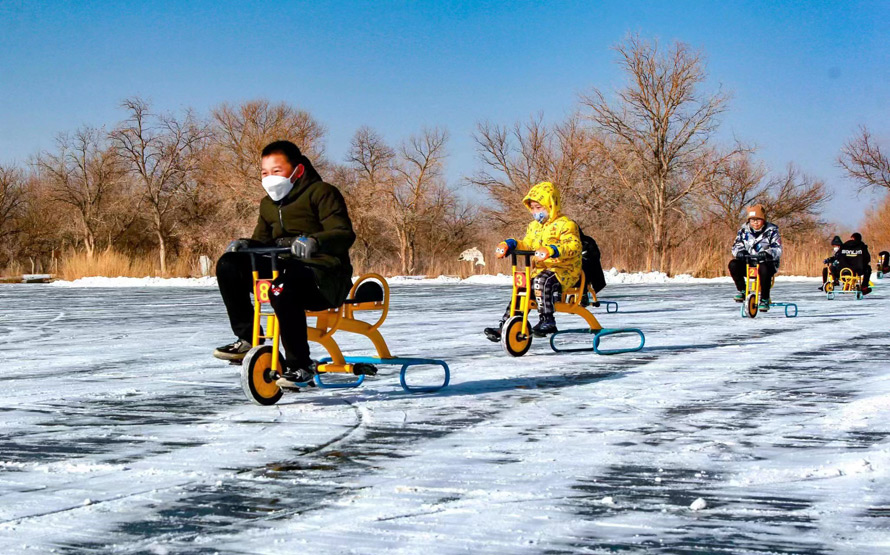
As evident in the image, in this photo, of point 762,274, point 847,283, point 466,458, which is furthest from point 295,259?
point 847,283

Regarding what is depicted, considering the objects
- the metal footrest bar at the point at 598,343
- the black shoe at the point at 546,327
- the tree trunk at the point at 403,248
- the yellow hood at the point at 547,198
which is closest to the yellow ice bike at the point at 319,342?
the black shoe at the point at 546,327

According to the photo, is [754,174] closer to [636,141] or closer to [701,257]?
[636,141]

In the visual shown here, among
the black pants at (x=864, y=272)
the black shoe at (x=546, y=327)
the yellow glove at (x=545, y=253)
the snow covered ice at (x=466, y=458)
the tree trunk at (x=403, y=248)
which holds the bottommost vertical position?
the snow covered ice at (x=466, y=458)

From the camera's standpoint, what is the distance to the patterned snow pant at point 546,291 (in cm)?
870

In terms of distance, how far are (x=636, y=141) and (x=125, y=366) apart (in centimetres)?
3392

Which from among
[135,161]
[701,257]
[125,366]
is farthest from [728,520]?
[135,161]

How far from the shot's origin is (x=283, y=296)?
17.3 feet

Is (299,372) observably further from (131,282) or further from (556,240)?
(131,282)

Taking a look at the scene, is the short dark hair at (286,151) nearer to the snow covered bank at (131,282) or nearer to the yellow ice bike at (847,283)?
the yellow ice bike at (847,283)

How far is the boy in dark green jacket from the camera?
17.4 ft

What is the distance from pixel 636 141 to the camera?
39719 mm

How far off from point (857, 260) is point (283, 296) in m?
18.0

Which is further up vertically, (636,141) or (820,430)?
(636,141)

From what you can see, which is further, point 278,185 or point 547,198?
point 547,198
